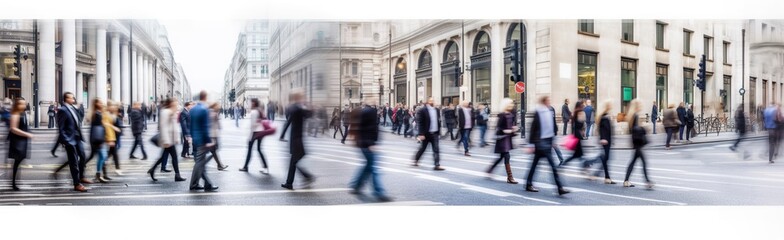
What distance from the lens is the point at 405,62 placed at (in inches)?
311

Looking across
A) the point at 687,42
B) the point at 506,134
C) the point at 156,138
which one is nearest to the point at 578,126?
the point at 506,134

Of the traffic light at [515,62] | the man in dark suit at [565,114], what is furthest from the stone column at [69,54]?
the man in dark suit at [565,114]

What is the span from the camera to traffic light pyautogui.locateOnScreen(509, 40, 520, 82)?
786 cm

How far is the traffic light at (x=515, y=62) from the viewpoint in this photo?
7855 millimetres

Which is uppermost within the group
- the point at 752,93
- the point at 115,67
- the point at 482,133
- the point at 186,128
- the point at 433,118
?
the point at 115,67

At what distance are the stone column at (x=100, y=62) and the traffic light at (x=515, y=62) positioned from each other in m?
4.98

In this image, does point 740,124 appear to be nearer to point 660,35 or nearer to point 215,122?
point 660,35

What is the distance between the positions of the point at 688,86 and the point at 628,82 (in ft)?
2.43

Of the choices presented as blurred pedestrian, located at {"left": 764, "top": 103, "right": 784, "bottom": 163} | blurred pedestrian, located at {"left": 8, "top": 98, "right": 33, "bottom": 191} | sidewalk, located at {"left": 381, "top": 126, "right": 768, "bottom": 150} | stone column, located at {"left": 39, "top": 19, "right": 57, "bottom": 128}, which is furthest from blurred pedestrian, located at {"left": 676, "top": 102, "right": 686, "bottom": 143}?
blurred pedestrian, located at {"left": 8, "top": 98, "right": 33, "bottom": 191}

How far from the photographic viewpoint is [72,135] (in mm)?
7250

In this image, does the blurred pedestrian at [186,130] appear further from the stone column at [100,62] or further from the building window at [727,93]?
the building window at [727,93]
